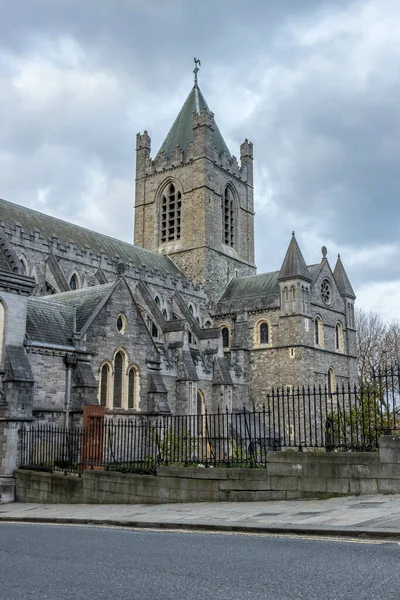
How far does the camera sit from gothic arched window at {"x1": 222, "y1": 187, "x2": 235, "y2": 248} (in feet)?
178

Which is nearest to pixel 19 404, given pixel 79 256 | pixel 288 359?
pixel 79 256

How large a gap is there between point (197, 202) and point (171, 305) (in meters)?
11.8

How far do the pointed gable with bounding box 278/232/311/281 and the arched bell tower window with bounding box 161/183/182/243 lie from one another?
1193 centimetres

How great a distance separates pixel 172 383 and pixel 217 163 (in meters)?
26.1

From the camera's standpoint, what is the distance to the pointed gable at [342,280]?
161 ft

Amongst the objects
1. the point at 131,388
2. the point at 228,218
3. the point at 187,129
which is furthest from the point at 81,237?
the point at 187,129

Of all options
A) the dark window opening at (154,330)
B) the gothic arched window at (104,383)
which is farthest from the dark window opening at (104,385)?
the dark window opening at (154,330)

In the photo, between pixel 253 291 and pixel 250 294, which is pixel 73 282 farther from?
pixel 253 291

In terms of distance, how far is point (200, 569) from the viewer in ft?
23.3

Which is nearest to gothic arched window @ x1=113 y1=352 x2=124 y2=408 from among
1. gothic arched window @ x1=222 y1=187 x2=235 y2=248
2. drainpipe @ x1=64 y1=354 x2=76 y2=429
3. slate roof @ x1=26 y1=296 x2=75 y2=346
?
slate roof @ x1=26 y1=296 x2=75 y2=346

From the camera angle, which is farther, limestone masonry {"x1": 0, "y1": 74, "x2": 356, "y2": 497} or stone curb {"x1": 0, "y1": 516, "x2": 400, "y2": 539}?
limestone masonry {"x1": 0, "y1": 74, "x2": 356, "y2": 497}

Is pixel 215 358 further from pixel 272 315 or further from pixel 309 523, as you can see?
pixel 309 523

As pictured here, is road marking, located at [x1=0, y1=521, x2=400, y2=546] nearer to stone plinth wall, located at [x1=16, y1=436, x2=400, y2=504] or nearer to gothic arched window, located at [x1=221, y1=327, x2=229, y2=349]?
stone plinth wall, located at [x1=16, y1=436, x2=400, y2=504]

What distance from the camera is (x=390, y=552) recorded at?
25.2ft
